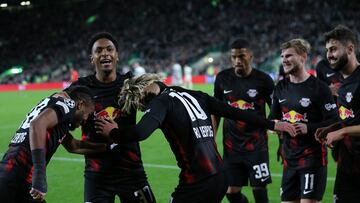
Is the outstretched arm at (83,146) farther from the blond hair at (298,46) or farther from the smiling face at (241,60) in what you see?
the smiling face at (241,60)

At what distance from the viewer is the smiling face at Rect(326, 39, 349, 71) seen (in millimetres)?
5766

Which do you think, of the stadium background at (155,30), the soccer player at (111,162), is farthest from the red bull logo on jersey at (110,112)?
the stadium background at (155,30)

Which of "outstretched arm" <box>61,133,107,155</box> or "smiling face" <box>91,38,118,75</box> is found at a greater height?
"smiling face" <box>91,38,118,75</box>

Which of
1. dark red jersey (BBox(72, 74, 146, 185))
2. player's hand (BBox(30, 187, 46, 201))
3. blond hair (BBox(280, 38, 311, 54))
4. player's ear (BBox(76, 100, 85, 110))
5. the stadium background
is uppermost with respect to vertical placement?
the stadium background

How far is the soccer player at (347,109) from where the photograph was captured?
5.74m

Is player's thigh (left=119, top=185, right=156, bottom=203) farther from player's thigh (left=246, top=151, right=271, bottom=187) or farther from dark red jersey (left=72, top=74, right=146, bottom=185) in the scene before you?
player's thigh (left=246, top=151, right=271, bottom=187)

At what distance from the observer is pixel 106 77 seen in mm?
6371

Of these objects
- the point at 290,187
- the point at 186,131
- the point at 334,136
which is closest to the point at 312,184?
the point at 290,187

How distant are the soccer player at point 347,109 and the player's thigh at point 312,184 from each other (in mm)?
547

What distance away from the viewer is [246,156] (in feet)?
25.7

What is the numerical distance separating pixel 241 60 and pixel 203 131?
296 centimetres

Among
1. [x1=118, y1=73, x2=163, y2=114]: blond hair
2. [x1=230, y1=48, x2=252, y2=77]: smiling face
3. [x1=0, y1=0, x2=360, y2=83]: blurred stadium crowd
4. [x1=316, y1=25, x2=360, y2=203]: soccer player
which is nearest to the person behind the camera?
[x1=118, y1=73, x2=163, y2=114]: blond hair

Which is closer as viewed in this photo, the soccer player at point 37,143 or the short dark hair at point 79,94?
the soccer player at point 37,143

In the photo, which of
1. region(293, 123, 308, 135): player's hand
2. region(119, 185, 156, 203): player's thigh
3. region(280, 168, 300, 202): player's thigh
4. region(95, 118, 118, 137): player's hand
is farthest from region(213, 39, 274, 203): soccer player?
region(95, 118, 118, 137): player's hand
